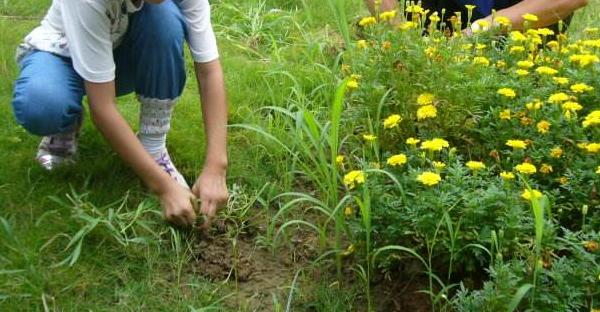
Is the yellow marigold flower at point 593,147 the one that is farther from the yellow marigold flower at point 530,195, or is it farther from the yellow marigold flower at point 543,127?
the yellow marigold flower at point 530,195

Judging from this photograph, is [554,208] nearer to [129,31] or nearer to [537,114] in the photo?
[537,114]

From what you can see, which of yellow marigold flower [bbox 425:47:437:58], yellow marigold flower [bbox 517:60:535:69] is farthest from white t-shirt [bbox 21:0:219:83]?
yellow marigold flower [bbox 517:60:535:69]

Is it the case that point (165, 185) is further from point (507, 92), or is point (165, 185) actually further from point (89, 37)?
point (507, 92)

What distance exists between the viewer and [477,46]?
7.86 feet

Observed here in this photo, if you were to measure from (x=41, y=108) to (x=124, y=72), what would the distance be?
1.02ft

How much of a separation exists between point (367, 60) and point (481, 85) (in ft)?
1.25

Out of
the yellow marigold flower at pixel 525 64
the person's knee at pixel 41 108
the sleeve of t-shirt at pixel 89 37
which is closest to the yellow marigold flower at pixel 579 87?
the yellow marigold flower at pixel 525 64

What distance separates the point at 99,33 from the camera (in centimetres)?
210

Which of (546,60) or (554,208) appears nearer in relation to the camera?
(554,208)

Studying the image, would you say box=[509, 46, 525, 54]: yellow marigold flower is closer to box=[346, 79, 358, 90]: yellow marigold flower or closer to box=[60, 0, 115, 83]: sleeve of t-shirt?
box=[346, 79, 358, 90]: yellow marigold flower

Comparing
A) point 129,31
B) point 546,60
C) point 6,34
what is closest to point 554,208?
point 546,60

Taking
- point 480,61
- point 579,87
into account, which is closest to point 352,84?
point 480,61

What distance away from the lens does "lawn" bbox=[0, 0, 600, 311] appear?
1.78 meters

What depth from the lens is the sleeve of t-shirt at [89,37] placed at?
2.08 metres
